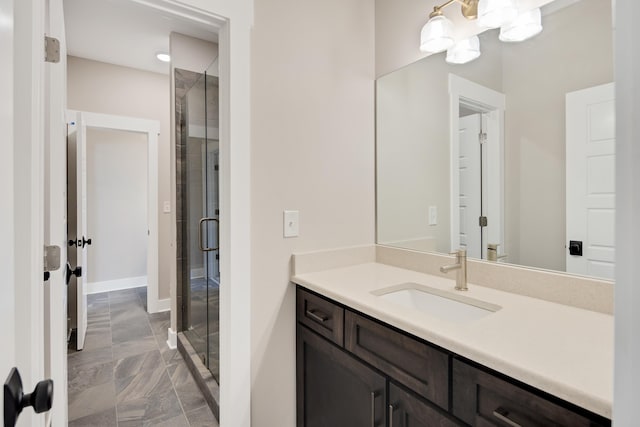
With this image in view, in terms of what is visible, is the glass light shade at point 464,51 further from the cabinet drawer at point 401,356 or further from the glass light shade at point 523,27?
the cabinet drawer at point 401,356

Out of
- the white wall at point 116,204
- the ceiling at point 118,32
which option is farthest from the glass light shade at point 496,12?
the white wall at point 116,204

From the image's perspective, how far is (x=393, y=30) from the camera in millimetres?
1776

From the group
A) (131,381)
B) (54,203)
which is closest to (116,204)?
(131,381)

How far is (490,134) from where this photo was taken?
1.44 m

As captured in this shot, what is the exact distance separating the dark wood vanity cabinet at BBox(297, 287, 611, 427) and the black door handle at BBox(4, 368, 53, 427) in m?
0.87

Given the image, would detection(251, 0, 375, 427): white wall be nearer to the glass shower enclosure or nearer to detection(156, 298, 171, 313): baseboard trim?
the glass shower enclosure

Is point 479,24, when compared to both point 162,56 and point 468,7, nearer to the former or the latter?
point 468,7

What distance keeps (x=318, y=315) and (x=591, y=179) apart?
114 cm

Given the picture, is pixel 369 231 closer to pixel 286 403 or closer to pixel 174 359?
pixel 286 403

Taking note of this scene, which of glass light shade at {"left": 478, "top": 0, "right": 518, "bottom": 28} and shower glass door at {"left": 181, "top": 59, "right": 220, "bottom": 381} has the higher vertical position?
glass light shade at {"left": 478, "top": 0, "right": 518, "bottom": 28}

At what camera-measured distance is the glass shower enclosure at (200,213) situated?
2.22 meters

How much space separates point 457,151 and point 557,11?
63 centimetres

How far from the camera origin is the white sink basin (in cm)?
123

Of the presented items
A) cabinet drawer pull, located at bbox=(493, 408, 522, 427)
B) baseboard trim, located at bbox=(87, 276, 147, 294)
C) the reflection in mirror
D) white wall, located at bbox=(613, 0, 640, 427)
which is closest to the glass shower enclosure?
the reflection in mirror
